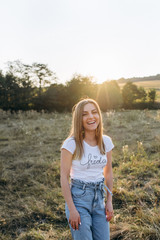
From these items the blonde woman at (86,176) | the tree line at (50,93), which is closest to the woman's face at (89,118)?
the blonde woman at (86,176)

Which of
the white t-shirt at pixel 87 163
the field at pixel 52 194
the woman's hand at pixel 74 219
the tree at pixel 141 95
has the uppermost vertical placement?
the tree at pixel 141 95

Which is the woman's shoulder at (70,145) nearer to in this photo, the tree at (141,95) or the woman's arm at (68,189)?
the woman's arm at (68,189)

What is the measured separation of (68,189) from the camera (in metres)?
1.85

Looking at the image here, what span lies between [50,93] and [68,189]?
67.4ft

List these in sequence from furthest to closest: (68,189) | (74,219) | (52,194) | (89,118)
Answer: (52,194), (89,118), (68,189), (74,219)

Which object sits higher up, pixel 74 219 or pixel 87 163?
pixel 87 163

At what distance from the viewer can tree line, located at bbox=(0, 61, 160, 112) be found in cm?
2148

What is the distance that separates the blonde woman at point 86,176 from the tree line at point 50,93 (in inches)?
789

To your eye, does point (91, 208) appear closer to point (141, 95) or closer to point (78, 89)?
point (78, 89)

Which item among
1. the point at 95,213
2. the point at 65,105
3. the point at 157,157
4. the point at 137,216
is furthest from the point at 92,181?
the point at 65,105

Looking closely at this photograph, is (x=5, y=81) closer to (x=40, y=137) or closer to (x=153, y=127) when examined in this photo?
(x=40, y=137)

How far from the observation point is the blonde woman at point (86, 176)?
180 centimetres

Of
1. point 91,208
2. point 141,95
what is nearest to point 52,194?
point 91,208

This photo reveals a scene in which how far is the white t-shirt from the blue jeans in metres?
0.06
